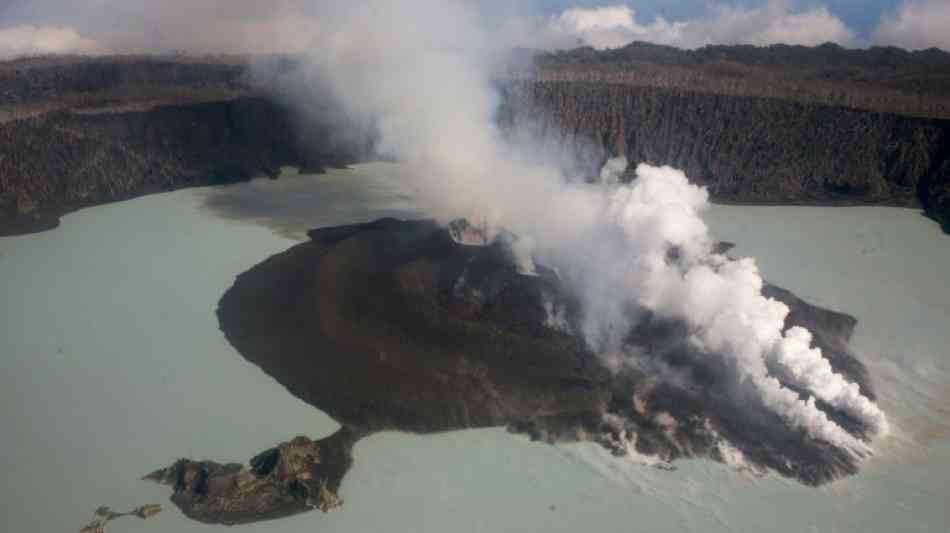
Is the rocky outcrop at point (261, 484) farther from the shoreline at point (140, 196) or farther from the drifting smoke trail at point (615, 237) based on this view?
the shoreline at point (140, 196)

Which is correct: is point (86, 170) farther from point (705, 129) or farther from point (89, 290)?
point (705, 129)

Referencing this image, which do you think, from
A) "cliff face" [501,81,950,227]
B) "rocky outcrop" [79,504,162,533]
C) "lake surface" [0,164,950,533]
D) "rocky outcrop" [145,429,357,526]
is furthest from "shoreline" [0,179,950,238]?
"rocky outcrop" [145,429,357,526]

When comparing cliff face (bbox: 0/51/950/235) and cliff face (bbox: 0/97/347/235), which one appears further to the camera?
cliff face (bbox: 0/51/950/235)

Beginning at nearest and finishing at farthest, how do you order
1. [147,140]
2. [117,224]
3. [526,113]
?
[117,224] < [147,140] < [526,113]

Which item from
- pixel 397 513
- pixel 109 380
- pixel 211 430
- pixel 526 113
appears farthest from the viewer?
pixel 526 113

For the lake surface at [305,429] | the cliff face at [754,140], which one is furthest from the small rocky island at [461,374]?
the cliff face at [754,140]

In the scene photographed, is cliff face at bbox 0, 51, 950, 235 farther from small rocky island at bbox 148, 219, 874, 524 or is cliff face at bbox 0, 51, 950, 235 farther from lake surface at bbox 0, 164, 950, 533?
small rocky island at bbox 148, 219, 874, 524

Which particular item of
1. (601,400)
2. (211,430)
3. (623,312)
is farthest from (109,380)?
(623,312)
